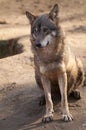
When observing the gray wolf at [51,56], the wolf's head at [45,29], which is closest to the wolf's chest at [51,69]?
the gray wolf at [51,56]

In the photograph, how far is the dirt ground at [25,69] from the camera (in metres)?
6.20

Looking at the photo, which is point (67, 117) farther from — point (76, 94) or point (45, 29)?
point (45, 29)

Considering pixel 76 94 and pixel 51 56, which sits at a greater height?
pixel 51 56

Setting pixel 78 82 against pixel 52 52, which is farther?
pixel 78 82

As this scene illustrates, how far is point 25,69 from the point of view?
846 cm

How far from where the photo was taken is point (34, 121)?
6172 millimetres

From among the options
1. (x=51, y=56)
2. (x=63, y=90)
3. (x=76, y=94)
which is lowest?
(x=76, y=94)

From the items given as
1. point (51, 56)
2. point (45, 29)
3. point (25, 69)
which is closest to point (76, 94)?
point (51, 56)

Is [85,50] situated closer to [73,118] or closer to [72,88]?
[72,88]

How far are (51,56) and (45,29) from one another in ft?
1.39

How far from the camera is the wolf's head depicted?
577 cm

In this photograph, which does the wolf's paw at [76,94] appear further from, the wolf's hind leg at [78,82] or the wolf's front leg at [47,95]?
the wolf's front leg at [47,95]

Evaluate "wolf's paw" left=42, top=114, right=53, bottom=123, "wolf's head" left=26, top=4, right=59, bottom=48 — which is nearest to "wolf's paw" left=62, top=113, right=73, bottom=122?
"wolf's paw" left=42, top=114, right=53, bottom=123

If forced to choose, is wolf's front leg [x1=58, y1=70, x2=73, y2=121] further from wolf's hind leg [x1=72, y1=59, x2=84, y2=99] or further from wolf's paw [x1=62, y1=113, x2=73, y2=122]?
wolf's hind leg [x1=72, y1=59, x2=84, y2=99]
